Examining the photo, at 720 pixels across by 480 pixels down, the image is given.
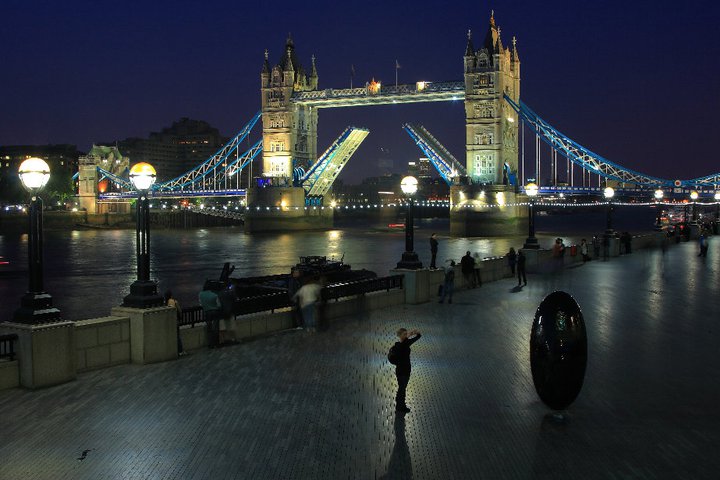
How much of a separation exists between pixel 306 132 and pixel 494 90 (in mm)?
28288

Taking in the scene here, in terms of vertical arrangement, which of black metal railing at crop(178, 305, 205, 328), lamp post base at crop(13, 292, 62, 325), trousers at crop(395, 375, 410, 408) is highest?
lamp post base at crop(13, 292, 62, 325)

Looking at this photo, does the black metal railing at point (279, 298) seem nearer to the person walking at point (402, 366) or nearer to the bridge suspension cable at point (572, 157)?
the person walking at point (402, 366)

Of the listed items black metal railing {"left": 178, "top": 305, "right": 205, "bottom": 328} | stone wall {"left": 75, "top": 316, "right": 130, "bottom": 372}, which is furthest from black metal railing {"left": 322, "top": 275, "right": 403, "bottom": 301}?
stone wall {"left": 75, "top": 316, "right": 130, "bottom": 372}

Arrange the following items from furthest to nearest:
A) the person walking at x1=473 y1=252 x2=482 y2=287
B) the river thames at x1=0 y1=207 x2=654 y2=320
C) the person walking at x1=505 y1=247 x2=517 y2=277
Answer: the river thames at x1=0 y1=207 x2=654 y2=320 → the person walking at x1=505 y1=247 x2=517 y2=277 → the person walking at x1=473 y1=252 x2=482 y2=287

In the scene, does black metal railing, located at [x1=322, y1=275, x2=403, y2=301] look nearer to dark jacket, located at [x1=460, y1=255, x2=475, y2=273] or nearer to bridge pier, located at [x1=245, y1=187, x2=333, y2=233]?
dark jacket, located at [x1=460, y1=255, x2=475, y2=273]

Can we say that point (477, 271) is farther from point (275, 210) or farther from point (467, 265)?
point (275, 210)

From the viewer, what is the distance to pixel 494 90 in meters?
87.6

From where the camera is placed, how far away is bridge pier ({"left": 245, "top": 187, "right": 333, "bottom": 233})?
95.9 m

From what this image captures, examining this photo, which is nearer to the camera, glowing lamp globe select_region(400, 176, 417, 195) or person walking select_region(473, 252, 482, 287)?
glowing lamp globe select_region(400, 176, 417, 195)

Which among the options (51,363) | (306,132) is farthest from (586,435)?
(306,132)

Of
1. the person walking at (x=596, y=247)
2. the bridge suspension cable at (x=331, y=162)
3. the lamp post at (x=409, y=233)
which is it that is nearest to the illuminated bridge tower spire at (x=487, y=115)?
the bridge suspension cable at (x=331, y=162)

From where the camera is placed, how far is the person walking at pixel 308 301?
14875 millimetres

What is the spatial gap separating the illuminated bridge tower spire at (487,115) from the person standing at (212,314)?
7571 cm

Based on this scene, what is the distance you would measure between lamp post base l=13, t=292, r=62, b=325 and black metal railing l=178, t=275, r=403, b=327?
10.7ft
